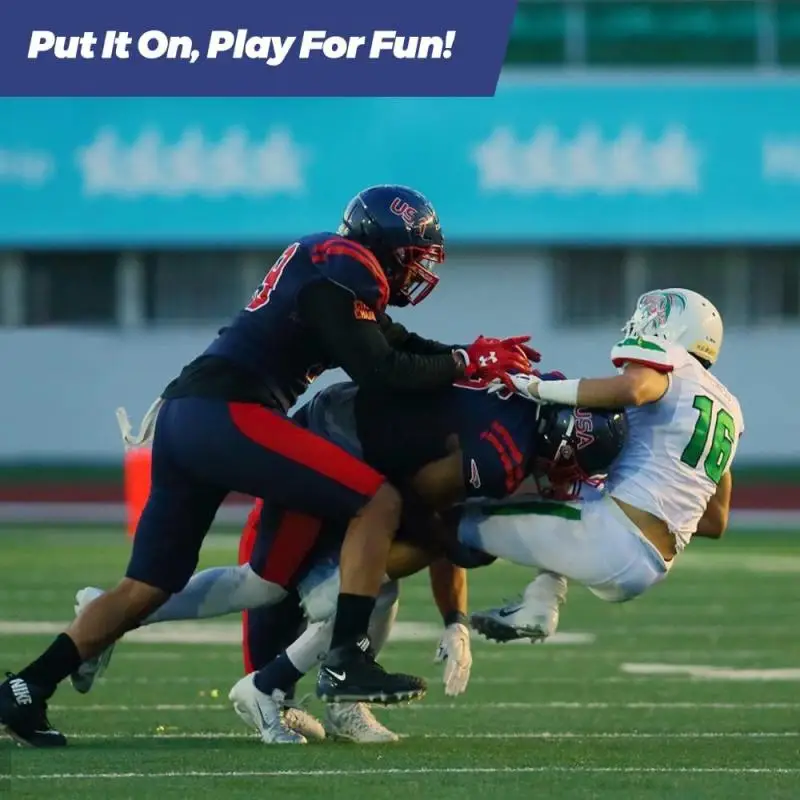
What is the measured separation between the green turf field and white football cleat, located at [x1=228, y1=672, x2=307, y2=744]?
55 mm

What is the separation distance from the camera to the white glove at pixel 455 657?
19.6ft

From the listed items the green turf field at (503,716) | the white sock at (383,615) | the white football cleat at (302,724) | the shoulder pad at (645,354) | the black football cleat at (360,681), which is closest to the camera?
the green turf field at (503,716)

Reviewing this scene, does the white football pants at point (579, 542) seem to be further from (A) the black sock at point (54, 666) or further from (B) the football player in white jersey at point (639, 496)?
(A) the black sock at point (54, 666)

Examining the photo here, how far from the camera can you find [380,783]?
516 cm

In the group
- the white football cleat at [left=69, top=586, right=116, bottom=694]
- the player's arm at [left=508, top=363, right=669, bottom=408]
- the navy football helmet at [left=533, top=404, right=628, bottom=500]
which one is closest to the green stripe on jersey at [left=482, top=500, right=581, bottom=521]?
the navy football helmet at [left=533, top=404, right=628, bottom=500]

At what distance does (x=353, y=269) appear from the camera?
5707 millimetres

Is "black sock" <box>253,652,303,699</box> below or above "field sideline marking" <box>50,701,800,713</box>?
above

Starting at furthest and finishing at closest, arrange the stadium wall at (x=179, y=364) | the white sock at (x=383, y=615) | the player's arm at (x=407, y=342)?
the stadium wall at (x=179, y=364), the white sock at (x=383, y=615), the player's arm at (x=407, y=342)

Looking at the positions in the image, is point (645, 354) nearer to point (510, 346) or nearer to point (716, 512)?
point (510, 346)

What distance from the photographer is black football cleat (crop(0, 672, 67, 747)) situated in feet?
19.3

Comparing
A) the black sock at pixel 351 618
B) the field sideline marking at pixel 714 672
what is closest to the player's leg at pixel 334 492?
the black sock at pixel 351 618

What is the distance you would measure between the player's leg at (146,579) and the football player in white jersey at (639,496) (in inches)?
32.0

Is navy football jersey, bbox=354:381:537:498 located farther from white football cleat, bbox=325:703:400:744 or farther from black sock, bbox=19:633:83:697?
black sock, bbox=19:633:83:697

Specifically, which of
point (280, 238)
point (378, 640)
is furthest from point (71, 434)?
point (378, 640)
